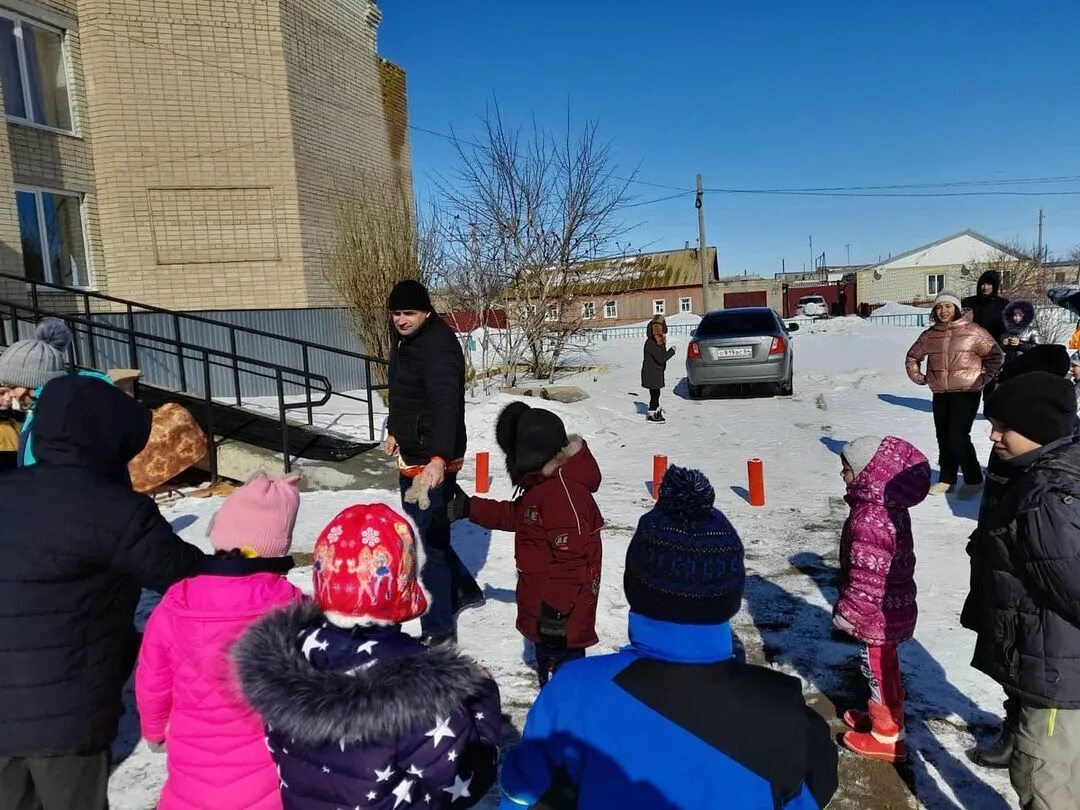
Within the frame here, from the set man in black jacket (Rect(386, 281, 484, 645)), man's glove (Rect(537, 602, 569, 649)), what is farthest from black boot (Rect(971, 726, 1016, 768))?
man in black jacket (Rect(386, 281, 484, 645))

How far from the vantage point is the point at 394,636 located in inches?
68.6

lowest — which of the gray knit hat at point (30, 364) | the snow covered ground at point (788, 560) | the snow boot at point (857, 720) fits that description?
the snow covered ground at point (788, 560)

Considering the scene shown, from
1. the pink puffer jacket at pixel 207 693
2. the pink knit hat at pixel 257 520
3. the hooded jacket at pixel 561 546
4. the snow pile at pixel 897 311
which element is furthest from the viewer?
the snow pile at pixel 897 311

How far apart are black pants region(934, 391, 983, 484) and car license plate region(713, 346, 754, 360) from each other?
5.89 m

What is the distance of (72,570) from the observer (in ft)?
6.68

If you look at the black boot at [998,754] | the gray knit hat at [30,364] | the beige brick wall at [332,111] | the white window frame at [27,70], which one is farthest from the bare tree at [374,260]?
the black boot at [998,754]

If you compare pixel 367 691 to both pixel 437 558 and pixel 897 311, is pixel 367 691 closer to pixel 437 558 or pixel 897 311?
pixel 437 558

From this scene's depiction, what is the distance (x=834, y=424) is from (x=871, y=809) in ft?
27.9

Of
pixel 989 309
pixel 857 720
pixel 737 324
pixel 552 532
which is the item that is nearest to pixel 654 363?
pixel 737 324

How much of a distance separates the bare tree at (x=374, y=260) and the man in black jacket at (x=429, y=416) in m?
9.23

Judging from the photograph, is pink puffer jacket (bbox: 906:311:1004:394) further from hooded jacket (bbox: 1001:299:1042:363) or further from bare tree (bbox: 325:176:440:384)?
bare tree (bbox: 325:176:440:384)

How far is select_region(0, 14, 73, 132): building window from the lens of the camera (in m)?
11.6

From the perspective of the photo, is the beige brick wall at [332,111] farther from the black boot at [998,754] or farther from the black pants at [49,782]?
the black boot at [998,754]

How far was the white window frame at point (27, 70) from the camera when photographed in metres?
11.6
